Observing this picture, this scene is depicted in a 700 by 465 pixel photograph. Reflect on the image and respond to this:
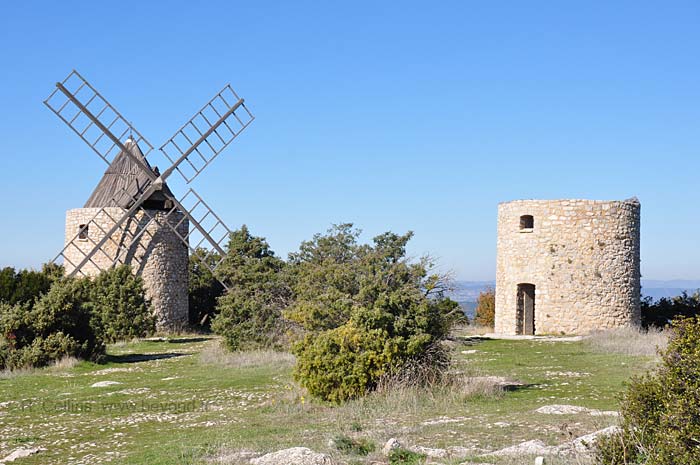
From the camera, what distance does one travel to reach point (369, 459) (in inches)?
253

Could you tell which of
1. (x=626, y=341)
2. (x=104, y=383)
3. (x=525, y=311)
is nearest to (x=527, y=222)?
(x=525, y=311)

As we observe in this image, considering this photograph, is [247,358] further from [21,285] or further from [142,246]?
[142,246]

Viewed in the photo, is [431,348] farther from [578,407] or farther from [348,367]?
[578,407]

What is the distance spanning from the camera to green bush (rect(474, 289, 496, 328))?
2830 cm

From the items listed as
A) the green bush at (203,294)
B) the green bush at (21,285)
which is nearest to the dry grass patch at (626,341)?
the green bush at (21,285)

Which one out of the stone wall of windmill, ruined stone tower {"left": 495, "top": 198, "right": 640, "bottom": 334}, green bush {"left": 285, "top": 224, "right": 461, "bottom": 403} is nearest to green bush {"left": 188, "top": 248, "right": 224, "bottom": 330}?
the stone wall of windmill

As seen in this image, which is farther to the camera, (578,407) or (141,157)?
(141,157)

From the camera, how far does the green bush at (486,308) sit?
28.3m

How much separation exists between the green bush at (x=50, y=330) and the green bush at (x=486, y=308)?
1539 cm

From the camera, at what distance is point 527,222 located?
22078 millimetres

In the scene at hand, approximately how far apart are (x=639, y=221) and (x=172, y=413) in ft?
51.5

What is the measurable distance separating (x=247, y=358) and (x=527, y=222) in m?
9.87

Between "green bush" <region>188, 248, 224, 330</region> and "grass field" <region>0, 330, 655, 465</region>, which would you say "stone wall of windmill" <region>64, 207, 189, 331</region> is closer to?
"green bush" <region>188, 248, 224, 330</region>

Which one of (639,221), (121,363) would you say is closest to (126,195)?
(121,363)
